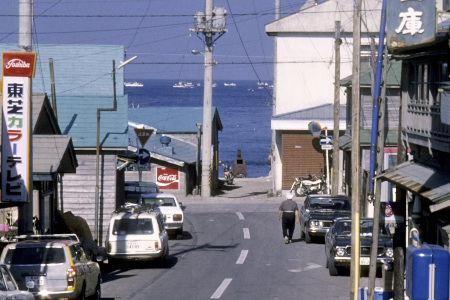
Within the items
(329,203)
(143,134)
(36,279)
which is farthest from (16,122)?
(329,203)

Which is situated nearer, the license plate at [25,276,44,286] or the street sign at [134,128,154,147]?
the license plate at [25,276,44,286]

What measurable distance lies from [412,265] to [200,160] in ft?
128

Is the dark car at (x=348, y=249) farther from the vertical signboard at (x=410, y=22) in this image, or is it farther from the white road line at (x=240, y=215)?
the white road line at (x=240, y=215)

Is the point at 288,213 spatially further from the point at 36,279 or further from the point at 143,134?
the point at 36,279

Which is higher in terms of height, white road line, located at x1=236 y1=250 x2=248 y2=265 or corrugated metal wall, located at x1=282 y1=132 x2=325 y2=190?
corrugated metal wall, located at x1=282 y1=132 x2=325 y2=190

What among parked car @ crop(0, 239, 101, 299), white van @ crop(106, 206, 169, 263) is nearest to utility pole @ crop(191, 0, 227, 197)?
white van @ crop(106, 206, 169, 263)

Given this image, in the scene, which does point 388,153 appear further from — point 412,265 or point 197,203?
point 412,265

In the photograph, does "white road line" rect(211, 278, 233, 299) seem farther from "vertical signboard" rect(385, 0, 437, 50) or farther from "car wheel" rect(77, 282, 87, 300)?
"vertical signboard" rect(385, 0, 437, 50)

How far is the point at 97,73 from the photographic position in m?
43.0

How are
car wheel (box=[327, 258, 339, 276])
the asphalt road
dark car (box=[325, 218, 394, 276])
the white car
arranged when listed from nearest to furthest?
1. the asphalt road
2. dark car (box=[325, 218, 394, 276])
3. car wheel (box=[327, 258, 339, 276])
4. the white car

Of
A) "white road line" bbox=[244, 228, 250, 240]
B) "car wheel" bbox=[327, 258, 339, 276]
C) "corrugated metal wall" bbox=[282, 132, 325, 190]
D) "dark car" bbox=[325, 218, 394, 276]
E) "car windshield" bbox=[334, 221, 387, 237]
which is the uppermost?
"corrugated metal wall" bbox=[282, 132, 325, 190]

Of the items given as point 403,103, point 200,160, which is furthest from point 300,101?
point 403,103

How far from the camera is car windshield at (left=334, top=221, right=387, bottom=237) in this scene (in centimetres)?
2488

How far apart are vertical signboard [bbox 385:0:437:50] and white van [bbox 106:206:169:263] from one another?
→ 992cm
